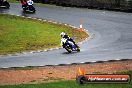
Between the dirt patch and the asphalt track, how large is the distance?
1.20 meters

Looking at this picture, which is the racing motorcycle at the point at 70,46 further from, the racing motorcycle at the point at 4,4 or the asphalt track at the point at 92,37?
the racing motorcycle at the point at 4,4

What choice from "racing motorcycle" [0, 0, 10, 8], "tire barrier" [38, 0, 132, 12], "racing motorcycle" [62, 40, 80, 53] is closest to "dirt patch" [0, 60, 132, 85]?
"racing motorcycle" [62, 40, 80, 53]

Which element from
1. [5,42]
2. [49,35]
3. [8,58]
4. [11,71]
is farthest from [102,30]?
[11,71]

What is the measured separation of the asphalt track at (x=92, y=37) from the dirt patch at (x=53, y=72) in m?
1.20

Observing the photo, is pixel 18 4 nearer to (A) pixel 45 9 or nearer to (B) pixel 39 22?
(A) pixel 45 9

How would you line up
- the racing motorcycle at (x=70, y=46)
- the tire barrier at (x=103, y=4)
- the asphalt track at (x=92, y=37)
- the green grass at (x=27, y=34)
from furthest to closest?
1. the tire barrier at (x=103, y=4)
2. the green grass at (x=27, y=34)
3. the racing motorcycle at (x=70, y=46)
4. the asphalt track at (x=92, y=37)

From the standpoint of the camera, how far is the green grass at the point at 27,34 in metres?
31.5

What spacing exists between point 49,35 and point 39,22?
19.9ft

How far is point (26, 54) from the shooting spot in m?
28.9

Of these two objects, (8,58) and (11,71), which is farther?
(8,58)

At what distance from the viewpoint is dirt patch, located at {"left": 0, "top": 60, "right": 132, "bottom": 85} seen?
73.9 feet

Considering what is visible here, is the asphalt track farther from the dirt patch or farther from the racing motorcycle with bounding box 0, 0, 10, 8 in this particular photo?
the dirt patch

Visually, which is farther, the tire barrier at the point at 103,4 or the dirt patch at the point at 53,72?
the tire barrier at the point at 103,4

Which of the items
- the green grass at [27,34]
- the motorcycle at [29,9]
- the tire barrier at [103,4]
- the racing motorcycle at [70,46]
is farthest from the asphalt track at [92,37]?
the green grass at [27,34]
